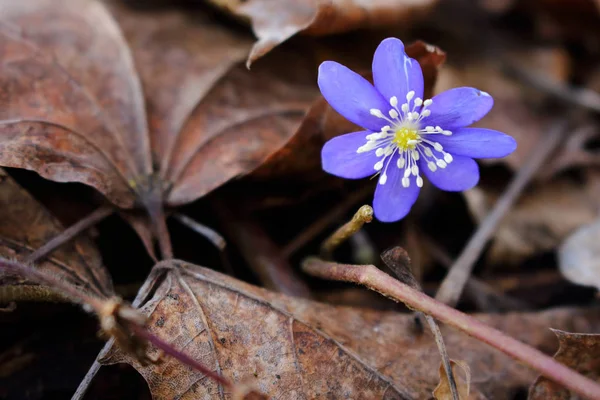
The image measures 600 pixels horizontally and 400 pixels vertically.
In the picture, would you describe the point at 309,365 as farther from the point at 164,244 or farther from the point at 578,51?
the point at 578,51

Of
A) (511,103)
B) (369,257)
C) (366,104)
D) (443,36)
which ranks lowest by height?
(369,257)

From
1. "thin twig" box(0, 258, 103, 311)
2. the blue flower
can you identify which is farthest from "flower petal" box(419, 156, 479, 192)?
"thin twig" box(0, 258, 103, 311)

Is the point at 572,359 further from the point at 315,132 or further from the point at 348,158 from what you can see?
the point at 315,132

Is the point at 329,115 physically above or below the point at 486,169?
above

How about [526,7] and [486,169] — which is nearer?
[486,169]

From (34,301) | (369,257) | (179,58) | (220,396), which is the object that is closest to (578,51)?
(369,257)

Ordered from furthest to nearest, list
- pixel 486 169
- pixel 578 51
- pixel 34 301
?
pixel 578 51 < pixel 486 169 < pixel 34 301

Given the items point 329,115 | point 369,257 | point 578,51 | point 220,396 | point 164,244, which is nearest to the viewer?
point 220,396

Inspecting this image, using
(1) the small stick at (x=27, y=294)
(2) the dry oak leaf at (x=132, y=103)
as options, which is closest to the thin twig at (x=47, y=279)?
(1) the small stick at (x=27, y=294)
